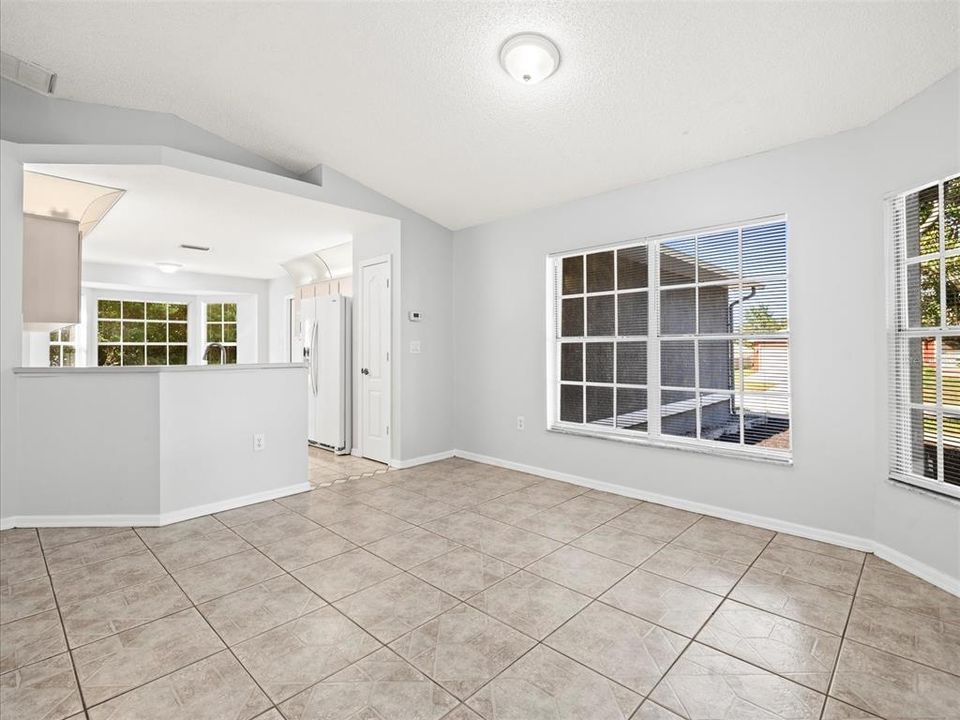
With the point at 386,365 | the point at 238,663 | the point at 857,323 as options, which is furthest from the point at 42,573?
the point at 857,323

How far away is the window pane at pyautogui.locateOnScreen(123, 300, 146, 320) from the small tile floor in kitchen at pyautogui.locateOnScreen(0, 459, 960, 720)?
5.05 meters

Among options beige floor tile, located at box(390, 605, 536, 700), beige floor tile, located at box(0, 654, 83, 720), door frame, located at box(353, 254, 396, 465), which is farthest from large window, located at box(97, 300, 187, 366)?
beige floor tile, located at box(390, 605, 536, 700)

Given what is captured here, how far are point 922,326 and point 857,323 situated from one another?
11.4 inches

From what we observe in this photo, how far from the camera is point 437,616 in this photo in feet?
6.98

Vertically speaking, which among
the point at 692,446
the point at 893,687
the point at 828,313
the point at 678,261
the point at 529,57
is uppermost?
the point at 529,57

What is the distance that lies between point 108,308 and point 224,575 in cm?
639

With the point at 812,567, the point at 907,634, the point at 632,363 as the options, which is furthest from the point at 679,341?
the point at 907,634

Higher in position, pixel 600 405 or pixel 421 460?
pixel 600 405

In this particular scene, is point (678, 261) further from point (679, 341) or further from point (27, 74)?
point (27, 74)

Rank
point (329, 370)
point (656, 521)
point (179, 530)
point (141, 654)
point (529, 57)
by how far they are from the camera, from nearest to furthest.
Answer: point (141, 654) < point (529, 57) < point (179, 530) < point (656, 521) < point (329, 370)

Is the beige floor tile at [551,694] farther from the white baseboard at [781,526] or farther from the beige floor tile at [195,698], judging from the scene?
the white baseboard at [781,526]

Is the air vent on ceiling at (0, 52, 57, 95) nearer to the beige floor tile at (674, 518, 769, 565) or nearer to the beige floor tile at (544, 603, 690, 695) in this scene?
the beige floor tile at (544, 603, 690, 695)

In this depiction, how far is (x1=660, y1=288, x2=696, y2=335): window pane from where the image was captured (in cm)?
358

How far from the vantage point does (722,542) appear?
2.94 metres
